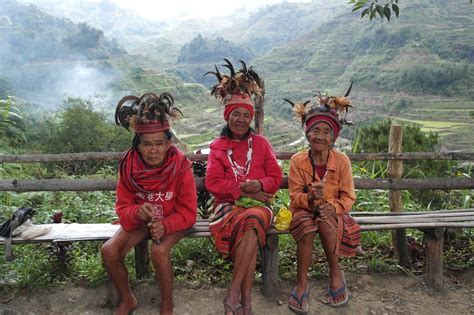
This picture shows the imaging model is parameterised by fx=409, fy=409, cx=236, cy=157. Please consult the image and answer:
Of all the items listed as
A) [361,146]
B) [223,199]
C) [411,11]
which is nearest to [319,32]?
[411,11]

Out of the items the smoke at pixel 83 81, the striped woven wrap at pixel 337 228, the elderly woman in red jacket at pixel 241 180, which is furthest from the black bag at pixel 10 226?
the smoke at pixel 83 81

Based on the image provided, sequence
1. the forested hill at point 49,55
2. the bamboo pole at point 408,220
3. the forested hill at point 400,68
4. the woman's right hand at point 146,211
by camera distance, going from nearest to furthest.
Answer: the woman's right hand at point 146,211, the bamboo pole at point 408,220, the forested hill at point 400,68, the forested hill at point 49,55

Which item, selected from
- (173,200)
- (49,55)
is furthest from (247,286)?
(49,55)

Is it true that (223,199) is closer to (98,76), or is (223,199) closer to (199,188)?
(199,188)

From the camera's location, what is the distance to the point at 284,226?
3.08 meters

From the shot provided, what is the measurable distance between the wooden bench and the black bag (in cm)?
5

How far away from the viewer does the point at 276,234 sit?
310 cm

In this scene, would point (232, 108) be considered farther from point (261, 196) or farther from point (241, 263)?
point (241, 263)

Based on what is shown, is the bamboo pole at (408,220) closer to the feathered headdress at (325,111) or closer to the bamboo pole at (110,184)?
the bamboo pole at (110,184)

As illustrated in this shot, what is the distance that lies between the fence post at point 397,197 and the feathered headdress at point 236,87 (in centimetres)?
158

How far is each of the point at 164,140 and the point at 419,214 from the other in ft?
7.62

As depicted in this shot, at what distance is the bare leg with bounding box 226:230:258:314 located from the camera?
2.82 metres

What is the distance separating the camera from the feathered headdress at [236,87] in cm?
322

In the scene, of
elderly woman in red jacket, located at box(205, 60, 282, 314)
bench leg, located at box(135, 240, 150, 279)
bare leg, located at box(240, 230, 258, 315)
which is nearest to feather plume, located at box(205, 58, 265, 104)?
elderly woman in red jacket, located at box(205, 60, 282, 314)
